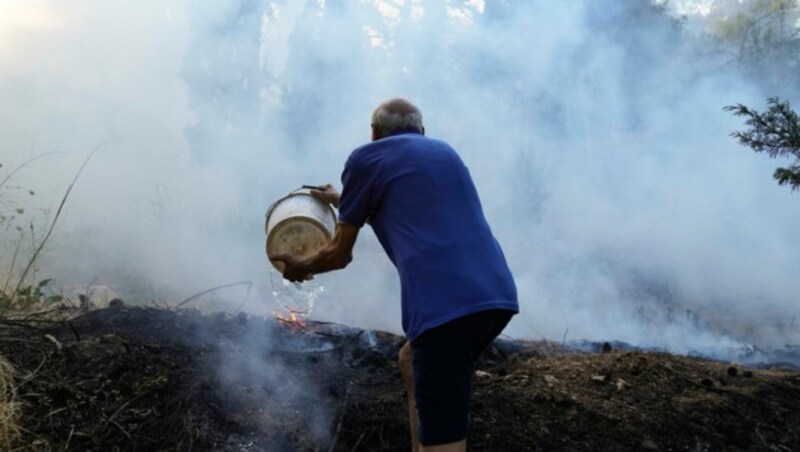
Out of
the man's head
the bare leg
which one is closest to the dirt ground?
the bare leg

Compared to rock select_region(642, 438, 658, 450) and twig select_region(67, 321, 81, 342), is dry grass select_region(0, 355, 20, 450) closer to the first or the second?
twig select_region(67, 321, 81, 342)

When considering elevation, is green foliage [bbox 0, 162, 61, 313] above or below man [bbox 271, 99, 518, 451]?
below

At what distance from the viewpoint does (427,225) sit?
2.59m

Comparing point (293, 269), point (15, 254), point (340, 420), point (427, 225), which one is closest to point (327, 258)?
point (293, 269)

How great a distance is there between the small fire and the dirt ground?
254 mm

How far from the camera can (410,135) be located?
2812mm

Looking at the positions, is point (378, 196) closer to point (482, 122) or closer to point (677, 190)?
point (482, 122)

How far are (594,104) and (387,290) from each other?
531 cm

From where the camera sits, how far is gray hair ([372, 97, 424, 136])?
9.61ft

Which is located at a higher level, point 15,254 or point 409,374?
point 409,374

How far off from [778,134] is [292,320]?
10.8 ft

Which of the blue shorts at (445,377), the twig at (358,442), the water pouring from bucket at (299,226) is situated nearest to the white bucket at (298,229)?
the water pouring from bucket at (299,226)

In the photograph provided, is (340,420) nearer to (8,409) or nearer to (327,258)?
(327,258)

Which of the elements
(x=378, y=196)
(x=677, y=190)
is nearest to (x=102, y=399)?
(x=378, y=196)
